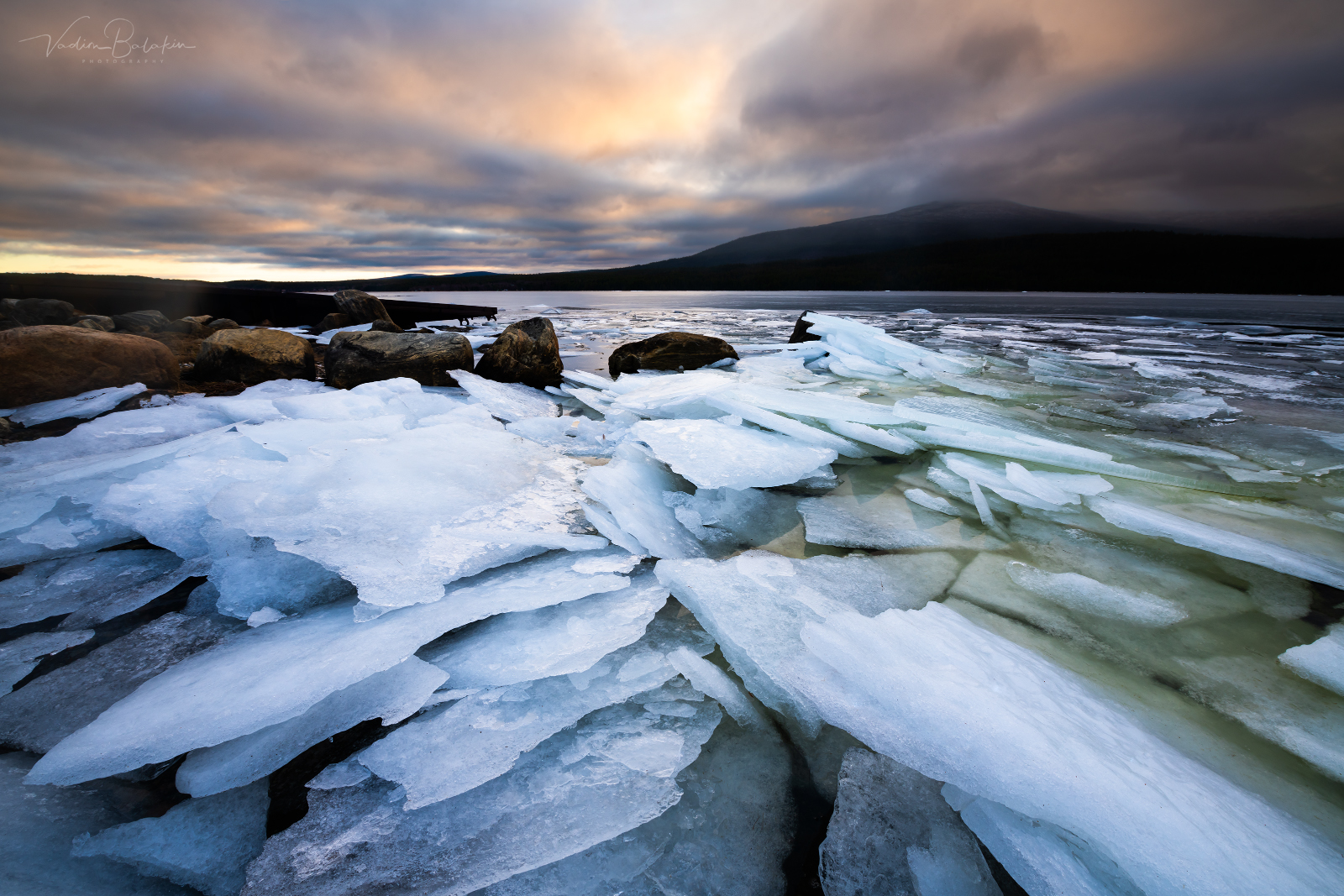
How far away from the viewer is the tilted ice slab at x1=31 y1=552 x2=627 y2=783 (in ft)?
2.84

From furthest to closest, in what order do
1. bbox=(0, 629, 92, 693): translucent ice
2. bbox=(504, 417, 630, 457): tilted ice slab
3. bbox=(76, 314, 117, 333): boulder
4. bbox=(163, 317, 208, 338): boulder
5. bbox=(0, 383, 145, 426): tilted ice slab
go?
bbox=(163, 317, 208, 338): boulder, bbox=(76, 314, 117, 333): boulder, bbox=(0, 383, 145, 426): tilted ice slab, bbox=(504, 417, 630, 457): tilted ice slab, bbox=(0, 629, 92, 693): translucent ice

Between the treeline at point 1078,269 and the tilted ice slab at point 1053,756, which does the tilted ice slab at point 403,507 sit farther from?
the treeline at point 1078,269

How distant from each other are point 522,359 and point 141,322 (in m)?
7.95

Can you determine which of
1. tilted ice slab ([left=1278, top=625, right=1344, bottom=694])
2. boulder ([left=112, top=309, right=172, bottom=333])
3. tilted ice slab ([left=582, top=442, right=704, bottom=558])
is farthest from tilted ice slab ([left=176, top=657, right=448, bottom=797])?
boulder ([left=112, top=309, right=172, bottom=333])

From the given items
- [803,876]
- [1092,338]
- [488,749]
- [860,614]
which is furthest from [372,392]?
[1092,338]

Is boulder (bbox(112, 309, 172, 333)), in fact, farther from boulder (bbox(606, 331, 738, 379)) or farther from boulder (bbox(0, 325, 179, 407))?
boulder (bbox(606, 331, 738, 379))

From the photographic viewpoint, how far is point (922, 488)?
7.16ft

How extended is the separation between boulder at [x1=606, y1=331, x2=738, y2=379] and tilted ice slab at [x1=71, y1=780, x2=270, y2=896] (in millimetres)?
4690

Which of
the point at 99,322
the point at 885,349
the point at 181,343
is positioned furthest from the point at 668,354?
the point at 99,322

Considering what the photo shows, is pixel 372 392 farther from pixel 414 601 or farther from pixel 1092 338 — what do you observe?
pixel 1092 338

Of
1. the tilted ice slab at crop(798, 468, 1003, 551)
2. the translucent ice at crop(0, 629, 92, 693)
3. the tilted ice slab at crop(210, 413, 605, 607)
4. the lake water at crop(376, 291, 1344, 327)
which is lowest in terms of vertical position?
the lake water at crop(376, 291, 1344, 327)

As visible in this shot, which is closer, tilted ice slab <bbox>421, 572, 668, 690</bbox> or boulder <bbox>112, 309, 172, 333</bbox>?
tilted ice slab <bbox>421, 572, 668, 690</bbox>

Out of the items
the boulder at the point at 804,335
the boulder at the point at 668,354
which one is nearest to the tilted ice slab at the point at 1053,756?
the boulder at the point at 668,354

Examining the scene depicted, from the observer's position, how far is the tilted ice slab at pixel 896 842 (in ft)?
2.50
